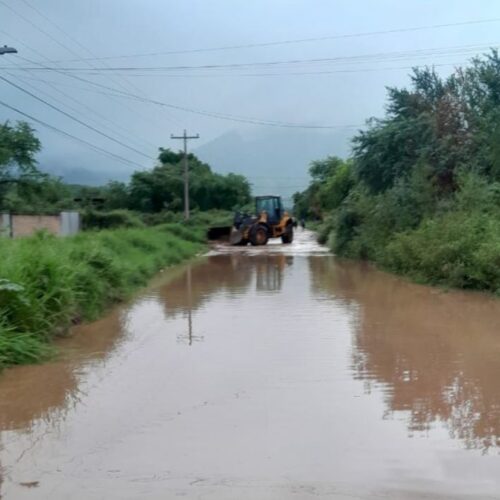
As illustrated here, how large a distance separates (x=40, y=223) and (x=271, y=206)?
1510 cm

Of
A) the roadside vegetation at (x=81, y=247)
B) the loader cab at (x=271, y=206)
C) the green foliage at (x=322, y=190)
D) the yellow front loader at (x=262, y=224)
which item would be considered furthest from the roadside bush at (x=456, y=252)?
the green foliage at (x=322, y=190)

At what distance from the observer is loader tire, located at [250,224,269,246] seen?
4428cm

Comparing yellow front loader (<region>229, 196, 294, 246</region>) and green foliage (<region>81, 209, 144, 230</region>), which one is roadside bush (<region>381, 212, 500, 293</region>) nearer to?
yellow front loader (<region>229, 196, 294, 246</region>)

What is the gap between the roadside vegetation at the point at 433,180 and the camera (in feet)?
63.8

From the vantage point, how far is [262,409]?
739 centimetres

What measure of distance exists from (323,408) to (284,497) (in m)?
2.40

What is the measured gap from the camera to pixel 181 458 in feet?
19.4

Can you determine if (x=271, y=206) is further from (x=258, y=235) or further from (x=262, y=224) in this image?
(x=258, y=235)

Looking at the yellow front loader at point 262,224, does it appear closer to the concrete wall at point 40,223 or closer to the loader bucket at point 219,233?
the loader bucket at point 219,233

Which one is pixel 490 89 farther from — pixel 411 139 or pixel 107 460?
pixel 107 460

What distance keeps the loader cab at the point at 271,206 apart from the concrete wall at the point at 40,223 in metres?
11.0

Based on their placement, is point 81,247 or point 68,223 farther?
point 68,223

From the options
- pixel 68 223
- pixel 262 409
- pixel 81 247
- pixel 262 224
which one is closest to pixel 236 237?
pixel 262 224

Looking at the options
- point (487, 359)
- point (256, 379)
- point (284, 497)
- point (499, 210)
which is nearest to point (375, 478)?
point (284, 497)
